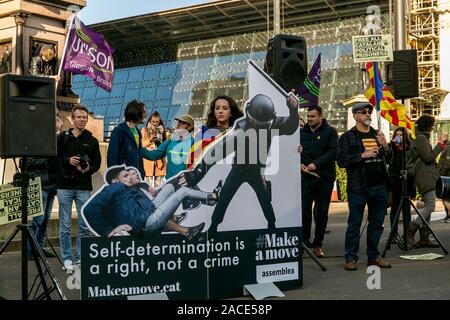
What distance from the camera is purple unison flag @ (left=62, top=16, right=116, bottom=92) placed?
12.2m

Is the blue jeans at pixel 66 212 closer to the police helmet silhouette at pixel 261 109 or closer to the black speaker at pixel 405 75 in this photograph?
the police helmet silhouette at pixel 261 109

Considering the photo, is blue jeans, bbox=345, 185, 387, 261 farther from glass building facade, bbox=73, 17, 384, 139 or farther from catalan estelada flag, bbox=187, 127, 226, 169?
glass building facade, bbox=73, 17, 384, 139

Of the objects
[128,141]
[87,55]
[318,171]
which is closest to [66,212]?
[128,141]

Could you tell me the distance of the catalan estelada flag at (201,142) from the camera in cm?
599

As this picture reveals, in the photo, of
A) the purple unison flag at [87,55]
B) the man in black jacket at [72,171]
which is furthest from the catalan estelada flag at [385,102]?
the purple unison flag at [87,55]

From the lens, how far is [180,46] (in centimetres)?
6469

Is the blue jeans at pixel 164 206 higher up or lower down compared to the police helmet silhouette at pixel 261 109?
lower down

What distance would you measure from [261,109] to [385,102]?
420cm

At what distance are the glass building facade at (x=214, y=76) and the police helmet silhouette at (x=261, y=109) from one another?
131 ft

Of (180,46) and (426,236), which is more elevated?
(180,46)

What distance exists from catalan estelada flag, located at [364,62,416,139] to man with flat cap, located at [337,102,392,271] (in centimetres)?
185
